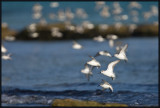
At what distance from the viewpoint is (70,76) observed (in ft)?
68.7

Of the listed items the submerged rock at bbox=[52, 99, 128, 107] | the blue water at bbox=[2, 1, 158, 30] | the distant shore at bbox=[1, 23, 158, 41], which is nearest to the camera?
the submerged rock at bbox=[52, 99, 128, 107]

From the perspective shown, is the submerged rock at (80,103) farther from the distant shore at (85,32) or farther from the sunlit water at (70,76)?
the distant shore at (85,32)

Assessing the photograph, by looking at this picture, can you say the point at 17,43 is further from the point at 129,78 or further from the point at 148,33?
the point at 129,78

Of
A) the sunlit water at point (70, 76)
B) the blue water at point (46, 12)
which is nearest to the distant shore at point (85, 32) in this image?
the sunlit water at point (70, 76)

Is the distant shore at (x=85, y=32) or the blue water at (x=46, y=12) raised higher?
the blue water at (x=46, y=12)

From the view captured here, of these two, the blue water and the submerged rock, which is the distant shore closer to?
the blue water

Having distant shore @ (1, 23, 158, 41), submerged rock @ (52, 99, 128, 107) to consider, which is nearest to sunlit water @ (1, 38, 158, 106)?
submerged rock @ (52, 99, 128, 107)

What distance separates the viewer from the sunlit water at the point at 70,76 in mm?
15964

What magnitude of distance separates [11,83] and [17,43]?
16571mm

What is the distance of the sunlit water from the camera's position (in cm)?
1596

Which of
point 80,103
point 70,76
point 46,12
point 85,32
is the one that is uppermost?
point 46,12

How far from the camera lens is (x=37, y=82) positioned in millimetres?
19906

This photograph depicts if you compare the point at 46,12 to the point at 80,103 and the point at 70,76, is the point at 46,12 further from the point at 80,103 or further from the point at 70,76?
the point at 80,103

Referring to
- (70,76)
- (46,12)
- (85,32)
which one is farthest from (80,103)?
(46,12)
